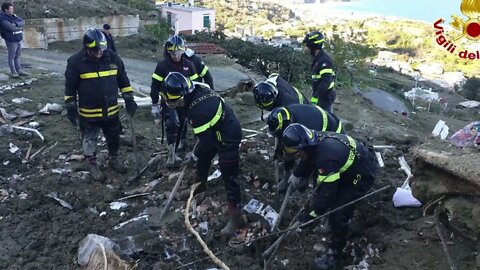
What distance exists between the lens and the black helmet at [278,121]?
4355 mm

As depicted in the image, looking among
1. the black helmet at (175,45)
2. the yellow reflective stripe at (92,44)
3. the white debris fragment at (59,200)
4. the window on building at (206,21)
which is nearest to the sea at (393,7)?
the window on building at (206,21)

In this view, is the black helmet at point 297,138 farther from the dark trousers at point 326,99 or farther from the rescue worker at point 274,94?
the dark trousers at point 326,99

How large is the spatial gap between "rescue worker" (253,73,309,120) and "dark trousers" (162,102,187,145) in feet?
5.42

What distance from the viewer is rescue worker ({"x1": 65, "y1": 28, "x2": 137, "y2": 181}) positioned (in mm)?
5555

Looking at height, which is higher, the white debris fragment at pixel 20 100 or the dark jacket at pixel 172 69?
the dark jacket at pixel 172 69

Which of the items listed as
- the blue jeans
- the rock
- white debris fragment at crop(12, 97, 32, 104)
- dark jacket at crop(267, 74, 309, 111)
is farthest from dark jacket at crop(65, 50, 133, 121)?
the blue jeans

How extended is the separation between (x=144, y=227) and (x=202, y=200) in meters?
0.89

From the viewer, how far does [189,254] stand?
15.7ft

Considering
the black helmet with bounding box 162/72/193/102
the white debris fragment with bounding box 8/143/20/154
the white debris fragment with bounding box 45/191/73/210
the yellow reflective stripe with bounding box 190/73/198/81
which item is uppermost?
the black helmet with bounding box 162/72/193/102

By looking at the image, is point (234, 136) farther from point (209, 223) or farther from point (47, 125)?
point (47, 125)

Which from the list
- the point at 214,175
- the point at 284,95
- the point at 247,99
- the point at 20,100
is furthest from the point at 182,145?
the point at 20,100

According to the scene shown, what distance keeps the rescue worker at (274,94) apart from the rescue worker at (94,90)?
2.05 m

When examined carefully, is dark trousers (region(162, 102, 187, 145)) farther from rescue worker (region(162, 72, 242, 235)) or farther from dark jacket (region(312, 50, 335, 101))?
dark jacket (region(312, 50, 335, 101))

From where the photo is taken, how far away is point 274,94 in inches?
197
